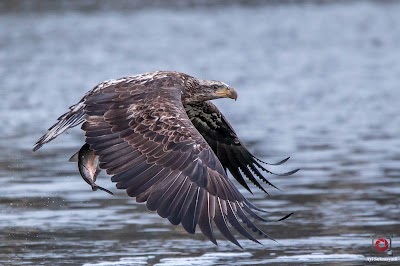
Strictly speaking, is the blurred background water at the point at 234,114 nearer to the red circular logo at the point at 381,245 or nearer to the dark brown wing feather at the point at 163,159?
the red circular logo at the point at 381,245

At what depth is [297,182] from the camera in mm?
10234

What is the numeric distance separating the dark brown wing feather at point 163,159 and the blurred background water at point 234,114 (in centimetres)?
81

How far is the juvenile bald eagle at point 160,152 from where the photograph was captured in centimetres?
661

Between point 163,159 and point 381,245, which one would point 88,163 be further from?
point 381,245

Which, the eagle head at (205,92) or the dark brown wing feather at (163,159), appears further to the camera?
the eagle head at (205,92)

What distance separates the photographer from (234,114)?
14.5 metres

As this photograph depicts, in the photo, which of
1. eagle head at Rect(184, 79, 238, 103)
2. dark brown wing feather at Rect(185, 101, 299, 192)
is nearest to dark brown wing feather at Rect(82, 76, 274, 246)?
eagle head at Rect(184, 79, 238, 103)

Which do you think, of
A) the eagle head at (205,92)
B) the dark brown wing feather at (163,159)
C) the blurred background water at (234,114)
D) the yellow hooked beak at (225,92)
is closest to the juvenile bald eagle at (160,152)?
the dark brown wing feather at (163,159)

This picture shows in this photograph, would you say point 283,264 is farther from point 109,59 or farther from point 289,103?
point 109,59

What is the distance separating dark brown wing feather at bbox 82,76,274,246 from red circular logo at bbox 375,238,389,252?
1122mm

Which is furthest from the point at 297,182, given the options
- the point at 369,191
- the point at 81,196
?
the point at 81,196

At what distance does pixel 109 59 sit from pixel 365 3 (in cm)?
1115

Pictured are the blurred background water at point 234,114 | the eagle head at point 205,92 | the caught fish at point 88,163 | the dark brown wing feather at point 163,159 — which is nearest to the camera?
the dark brown wing feather at point 163,159

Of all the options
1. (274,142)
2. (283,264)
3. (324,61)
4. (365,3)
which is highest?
(365,3)
